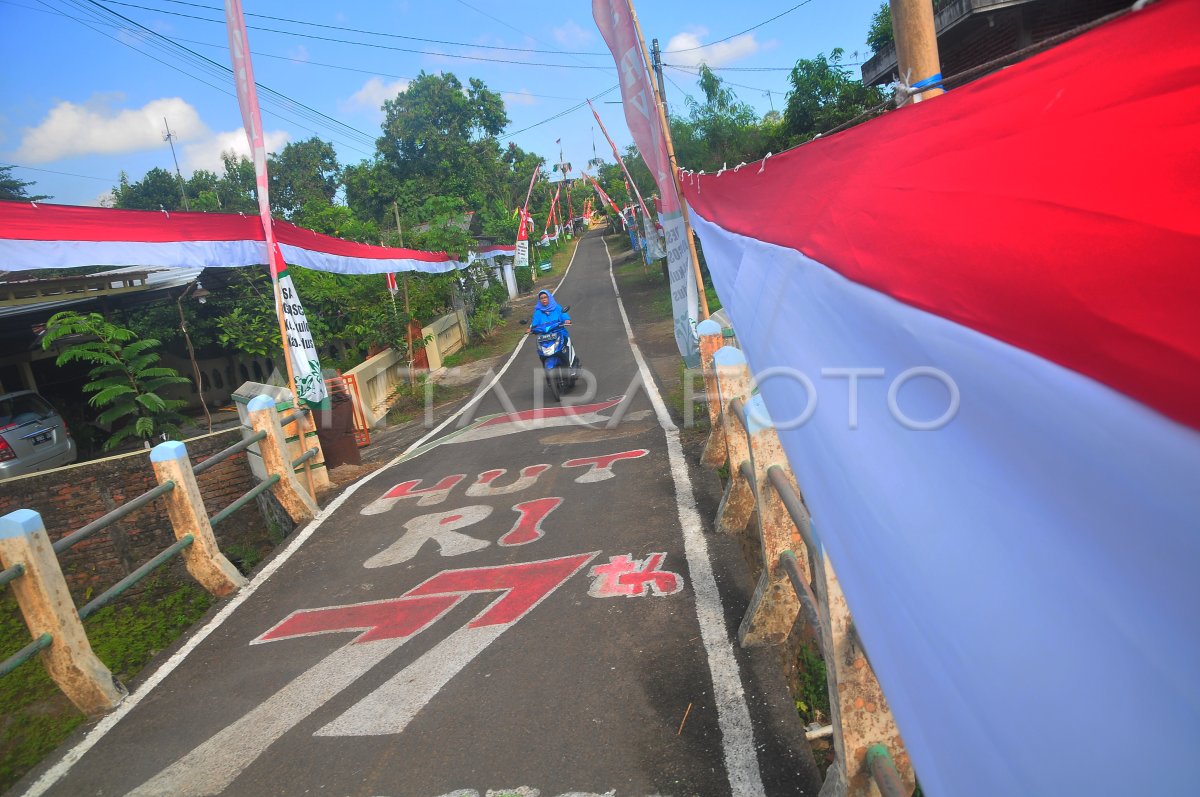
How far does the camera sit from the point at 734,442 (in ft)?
18.9

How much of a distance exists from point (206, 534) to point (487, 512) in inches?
91.4

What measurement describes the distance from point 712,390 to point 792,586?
3.84 metres

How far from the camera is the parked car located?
38.4 ft

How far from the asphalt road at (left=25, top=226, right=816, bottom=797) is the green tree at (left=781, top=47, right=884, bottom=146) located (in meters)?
18.4

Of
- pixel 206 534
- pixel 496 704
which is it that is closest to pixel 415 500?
pixel 206 534

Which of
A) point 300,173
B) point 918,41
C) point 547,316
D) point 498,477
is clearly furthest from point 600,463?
point 300,173

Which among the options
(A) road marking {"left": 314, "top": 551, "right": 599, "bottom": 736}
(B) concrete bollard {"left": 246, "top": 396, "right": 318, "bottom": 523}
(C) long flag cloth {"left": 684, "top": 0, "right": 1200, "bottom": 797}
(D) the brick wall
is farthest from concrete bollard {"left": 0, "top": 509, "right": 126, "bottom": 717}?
(C) long flag cloth {"left": 684, "top": 0, "right": 1200, "bottom": 797}

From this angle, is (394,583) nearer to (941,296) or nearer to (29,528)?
(29,528)

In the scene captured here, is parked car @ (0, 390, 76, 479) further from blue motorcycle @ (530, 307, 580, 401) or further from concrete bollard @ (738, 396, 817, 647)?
concrete bollard @ (738, 396, 817, 647)

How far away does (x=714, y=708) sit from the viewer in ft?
12.2

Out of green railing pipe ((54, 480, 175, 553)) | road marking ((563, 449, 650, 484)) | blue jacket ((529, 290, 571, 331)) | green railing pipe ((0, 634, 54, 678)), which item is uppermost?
blue jacket ((529, 290, 571, 331))

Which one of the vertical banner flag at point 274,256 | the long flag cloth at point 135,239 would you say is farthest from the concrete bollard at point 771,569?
the long flag cloth at point 135,239

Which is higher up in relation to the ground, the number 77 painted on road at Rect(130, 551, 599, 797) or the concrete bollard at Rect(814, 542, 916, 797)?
the concrete bollard at Rect(814, 542, 916, 797)

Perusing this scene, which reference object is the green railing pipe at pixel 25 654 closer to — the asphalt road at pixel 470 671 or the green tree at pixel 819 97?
the asphalt road at pixel 470 671
